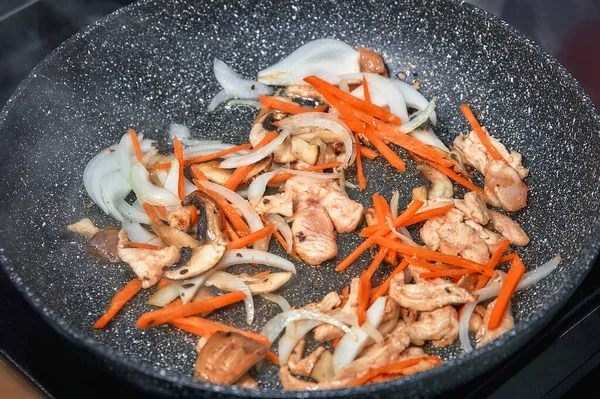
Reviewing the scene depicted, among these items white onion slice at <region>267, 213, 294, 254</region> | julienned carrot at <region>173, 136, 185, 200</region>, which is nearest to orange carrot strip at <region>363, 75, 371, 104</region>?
white onion slice at <region>267, 213, 294, 254</region>

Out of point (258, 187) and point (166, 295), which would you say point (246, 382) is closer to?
point (166, 295)

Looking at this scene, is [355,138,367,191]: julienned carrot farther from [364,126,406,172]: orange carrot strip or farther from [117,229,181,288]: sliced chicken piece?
[117,229,181,288]: sliced chicken piece

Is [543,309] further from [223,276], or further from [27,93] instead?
A: [27,93]

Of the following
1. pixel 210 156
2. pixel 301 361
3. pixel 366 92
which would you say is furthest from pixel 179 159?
pixel 301 361

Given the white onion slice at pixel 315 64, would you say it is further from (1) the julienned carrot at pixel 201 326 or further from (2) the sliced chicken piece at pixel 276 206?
(1) the julienned carrot at pixel 201 326

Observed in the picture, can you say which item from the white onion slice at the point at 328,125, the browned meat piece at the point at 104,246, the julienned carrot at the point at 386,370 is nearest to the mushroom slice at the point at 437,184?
the white onion slice at the point at 328,125

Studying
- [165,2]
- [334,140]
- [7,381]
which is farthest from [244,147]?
[7,381]
